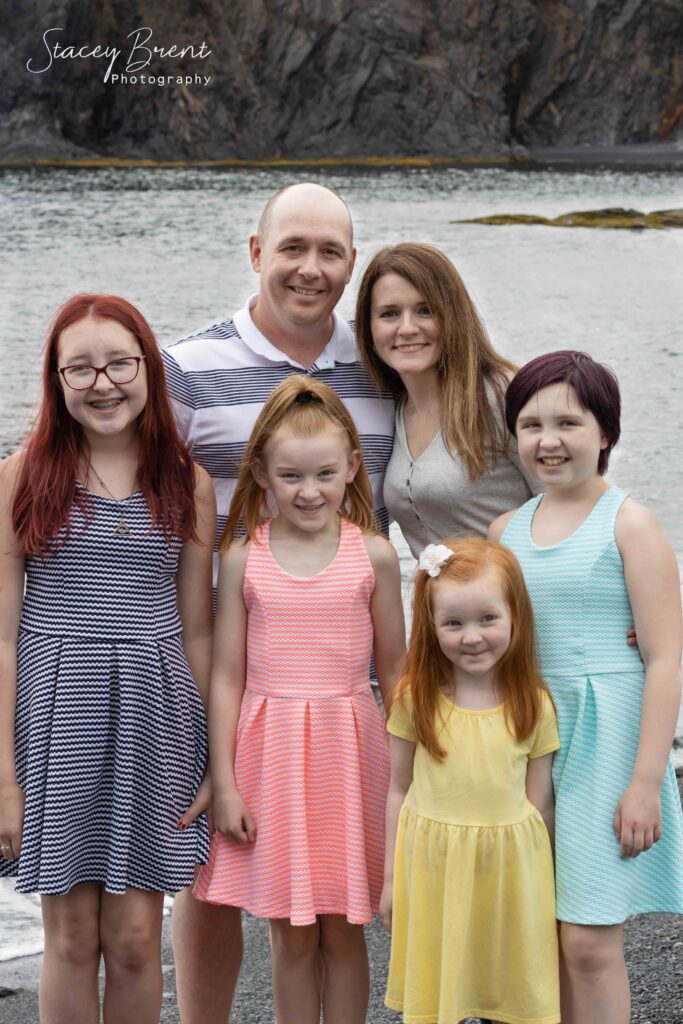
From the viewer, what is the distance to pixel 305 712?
7.47 feet

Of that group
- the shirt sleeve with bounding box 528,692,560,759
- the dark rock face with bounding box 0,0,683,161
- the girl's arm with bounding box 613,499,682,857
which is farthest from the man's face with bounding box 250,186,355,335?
the dark rock face with bounding box 0,0,683,161

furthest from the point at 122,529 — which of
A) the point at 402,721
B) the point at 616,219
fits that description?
the point at 616,219

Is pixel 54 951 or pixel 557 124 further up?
pixel 557 124

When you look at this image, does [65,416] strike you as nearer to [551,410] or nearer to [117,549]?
[117,549]

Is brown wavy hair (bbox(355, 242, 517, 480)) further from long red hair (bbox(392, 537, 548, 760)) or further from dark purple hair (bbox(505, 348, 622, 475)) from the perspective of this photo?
long red hair (bbox(392, 537, 548, 760))

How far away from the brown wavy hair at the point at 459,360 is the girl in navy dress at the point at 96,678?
58 centimetres

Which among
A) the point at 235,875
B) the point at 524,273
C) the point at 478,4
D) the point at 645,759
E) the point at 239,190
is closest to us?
the point at 645,759

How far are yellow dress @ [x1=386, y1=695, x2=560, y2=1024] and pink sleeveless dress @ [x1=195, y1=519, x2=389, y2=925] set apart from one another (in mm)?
119

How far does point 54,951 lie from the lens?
2.22m

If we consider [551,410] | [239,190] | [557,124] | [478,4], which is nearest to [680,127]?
[557,124]

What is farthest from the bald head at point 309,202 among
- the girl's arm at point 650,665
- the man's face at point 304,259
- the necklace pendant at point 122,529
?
the girl's arm at point 650,665

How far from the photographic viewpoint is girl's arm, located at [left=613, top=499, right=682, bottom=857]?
2129mm

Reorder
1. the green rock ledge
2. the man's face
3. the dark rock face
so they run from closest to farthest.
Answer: the man's face
the green rock ledge
the dark rock face

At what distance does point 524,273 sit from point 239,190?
23.2 m
